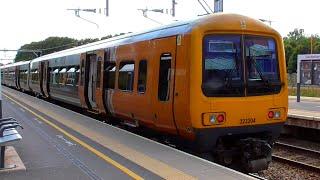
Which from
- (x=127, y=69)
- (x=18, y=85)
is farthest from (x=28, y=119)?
(x=18, y=85)

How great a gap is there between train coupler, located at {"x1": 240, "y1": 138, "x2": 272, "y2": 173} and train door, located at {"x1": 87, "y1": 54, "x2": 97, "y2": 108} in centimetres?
704

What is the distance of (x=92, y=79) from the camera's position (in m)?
16.2

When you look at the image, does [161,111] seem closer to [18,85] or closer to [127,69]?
[127,69]

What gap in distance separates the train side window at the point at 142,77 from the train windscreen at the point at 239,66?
7.14ft

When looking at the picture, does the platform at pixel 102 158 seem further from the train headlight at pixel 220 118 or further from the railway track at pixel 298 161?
the railway track at pixel 298 161

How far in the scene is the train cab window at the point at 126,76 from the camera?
40.2ft

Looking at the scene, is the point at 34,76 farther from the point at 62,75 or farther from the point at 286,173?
the point at 286,173

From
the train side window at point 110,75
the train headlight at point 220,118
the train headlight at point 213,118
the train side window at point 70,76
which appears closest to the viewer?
the train headlight at point 213,118

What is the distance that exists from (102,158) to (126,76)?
13.4 feet

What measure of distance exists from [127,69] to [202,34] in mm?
3683

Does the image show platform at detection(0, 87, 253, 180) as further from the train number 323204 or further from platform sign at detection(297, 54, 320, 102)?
platform sign at detection(297, 54, 320, 102)

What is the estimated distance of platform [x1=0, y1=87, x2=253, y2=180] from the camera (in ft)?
24.6

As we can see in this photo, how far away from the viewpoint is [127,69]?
12.6m

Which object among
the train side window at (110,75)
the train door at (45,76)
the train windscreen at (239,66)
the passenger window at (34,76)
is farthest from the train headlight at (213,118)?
the passenger window at (34,76)
